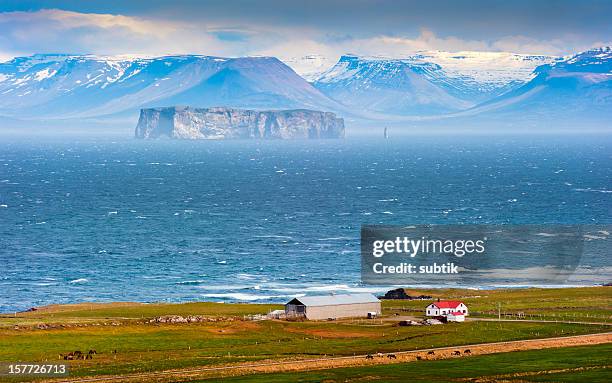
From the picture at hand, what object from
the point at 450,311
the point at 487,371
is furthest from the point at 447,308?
the point at 487,371

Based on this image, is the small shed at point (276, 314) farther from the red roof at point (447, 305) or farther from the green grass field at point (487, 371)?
the green grass field at point (487, 371)

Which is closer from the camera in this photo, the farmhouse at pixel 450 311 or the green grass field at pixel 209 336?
the green grass field at pixel 209 336

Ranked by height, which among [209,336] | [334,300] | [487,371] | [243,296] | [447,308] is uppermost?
[487,371]

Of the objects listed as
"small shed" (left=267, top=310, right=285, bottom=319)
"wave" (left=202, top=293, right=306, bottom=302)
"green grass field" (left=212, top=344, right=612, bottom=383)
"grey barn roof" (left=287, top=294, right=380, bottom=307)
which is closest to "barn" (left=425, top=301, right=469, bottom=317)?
"grey barn roof" (left=287, top=294, right=380, bottom=307)

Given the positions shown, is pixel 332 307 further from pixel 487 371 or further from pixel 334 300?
pixel 487 371

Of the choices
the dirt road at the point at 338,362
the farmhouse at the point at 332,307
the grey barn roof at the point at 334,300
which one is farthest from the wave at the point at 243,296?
the dirt road at the point at 338,362

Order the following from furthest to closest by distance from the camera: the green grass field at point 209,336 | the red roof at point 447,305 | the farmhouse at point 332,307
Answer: the farmhouse at point 332,307
the red roof at point 447,305
the green grass field at point 209,336

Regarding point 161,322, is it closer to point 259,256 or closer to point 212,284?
point 212,284

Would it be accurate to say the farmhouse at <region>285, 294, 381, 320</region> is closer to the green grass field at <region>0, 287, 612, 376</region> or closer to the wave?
the green grass field at <region>0, 287, 612, 376</region>
